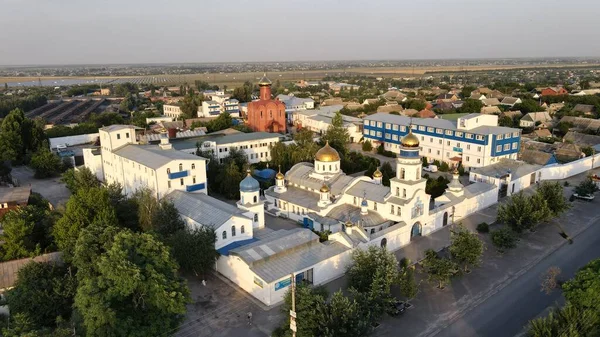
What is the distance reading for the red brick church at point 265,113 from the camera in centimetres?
5084

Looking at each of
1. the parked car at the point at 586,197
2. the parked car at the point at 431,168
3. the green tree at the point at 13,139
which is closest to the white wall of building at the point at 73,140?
the green tree at the point at 13,139

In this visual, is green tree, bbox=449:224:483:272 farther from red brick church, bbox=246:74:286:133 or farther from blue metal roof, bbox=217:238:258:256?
red brick church, bbox=246:74:286:133

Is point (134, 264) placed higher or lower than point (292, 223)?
higher

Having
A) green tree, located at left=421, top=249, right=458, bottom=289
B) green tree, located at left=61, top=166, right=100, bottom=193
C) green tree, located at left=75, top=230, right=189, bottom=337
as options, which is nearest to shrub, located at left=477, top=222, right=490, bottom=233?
green tree, located at left=421, top=249, right=458, bottom=289

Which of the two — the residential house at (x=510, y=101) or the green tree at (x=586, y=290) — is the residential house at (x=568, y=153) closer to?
the green tree at (x=586, y=290)

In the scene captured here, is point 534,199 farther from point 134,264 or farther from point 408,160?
point 134,264

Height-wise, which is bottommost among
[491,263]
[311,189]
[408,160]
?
[491,263]

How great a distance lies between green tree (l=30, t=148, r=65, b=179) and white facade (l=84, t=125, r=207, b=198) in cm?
741

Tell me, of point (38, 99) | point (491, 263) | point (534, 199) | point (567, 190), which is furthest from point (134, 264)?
point (38, 99)

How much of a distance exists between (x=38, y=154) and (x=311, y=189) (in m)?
28.1

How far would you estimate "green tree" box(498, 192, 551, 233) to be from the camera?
23.8 metres

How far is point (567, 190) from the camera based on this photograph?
33469 mm

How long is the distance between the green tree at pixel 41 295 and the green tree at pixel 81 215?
7.12ft

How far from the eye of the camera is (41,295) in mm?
17328
